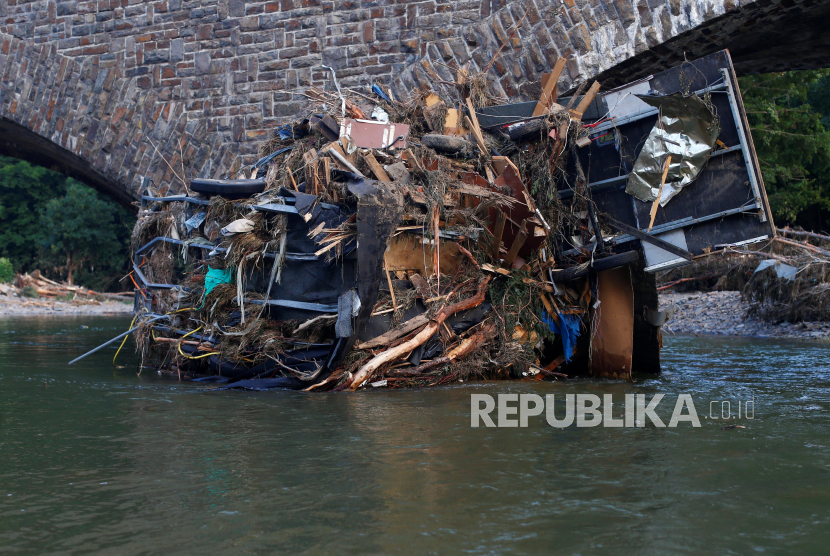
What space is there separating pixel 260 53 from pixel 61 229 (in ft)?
85.0

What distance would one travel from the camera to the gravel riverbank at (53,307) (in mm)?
22125

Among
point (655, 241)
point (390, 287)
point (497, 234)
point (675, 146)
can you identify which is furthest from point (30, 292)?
point (675, 146)

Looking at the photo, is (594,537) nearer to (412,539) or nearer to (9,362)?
(412,539)

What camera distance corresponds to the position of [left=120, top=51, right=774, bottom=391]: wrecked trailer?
20.4 ft

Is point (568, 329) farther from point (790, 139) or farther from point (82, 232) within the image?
point (82, 232)

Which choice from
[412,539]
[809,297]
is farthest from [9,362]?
[809,297]

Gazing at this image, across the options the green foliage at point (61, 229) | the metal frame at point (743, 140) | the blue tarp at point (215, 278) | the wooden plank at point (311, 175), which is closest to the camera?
the metal frame at point (743, 140)

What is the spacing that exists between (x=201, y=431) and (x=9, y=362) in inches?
212

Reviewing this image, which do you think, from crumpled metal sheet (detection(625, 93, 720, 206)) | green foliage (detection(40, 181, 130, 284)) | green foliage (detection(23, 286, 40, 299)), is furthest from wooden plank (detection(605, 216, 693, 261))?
green foliage (detection(40, 181, 130, 284))

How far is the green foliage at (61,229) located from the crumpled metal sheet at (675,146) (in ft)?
95.8

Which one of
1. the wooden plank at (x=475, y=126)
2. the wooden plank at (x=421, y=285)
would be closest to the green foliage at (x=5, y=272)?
the wooden plank at (x=475, y=126)

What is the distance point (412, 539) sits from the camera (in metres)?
2.67

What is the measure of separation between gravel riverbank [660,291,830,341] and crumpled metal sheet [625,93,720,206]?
4.69 m

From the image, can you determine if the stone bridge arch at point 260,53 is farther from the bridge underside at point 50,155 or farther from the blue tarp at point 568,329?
the blue tarp at point 568,329
